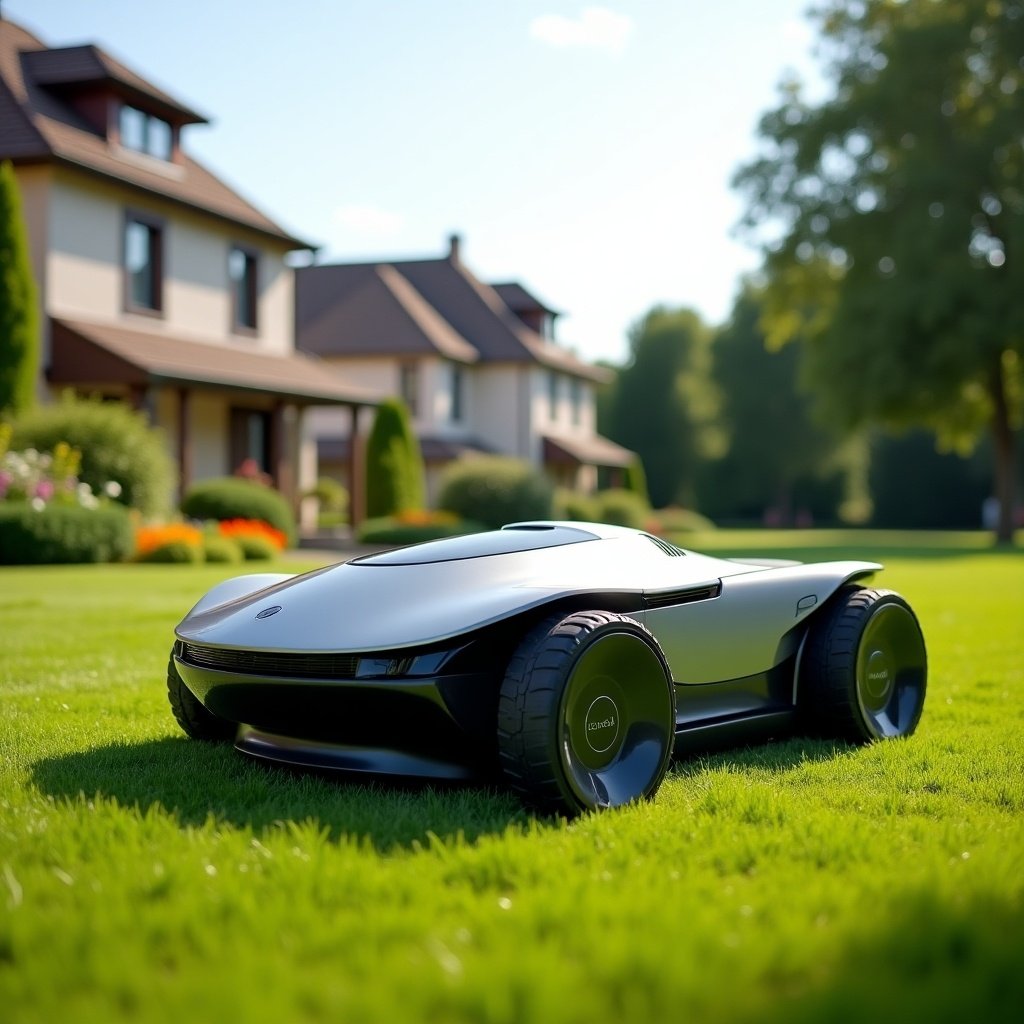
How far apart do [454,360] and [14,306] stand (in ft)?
67.7

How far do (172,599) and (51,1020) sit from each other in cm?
989

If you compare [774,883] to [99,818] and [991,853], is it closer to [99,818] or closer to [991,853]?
[991,853]

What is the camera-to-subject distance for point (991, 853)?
3.42 metres

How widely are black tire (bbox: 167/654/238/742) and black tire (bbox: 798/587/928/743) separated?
2.46 meters

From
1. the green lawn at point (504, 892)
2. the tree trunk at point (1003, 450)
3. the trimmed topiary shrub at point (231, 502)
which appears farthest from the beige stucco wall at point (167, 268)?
the tree trunk at point (1003, 450)

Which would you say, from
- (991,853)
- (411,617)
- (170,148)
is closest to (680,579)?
(411,617)

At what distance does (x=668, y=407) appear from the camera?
70.1 metres

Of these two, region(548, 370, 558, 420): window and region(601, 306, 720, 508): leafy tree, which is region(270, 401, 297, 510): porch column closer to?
region(548, 370, 558, 420): window

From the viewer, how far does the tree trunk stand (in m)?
33.9

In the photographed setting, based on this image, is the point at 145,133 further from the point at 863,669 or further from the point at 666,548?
the point at 863,669

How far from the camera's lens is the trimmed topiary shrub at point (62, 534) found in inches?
636

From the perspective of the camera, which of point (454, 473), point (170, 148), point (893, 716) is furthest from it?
point (454, 473)

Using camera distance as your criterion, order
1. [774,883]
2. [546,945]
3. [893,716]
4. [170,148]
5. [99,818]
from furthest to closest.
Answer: [170,148], [893,716], [99,818], [774,883], [546,945]

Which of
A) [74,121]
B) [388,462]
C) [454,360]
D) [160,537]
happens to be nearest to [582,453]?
[454,360]
